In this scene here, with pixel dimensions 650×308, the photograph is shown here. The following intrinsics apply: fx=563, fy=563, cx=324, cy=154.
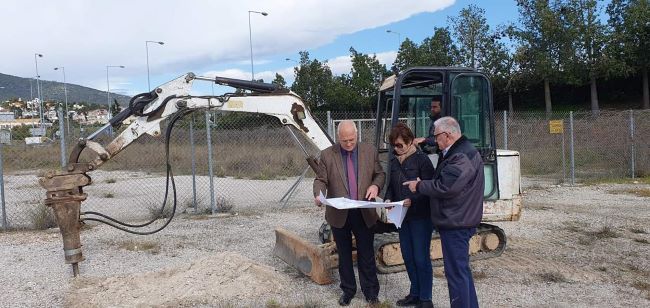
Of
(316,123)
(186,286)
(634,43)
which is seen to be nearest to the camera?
(186,286)

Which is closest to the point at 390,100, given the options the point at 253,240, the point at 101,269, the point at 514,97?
the point at 253,240

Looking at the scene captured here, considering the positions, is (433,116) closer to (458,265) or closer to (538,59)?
(458,265)

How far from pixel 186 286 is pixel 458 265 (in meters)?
3.04

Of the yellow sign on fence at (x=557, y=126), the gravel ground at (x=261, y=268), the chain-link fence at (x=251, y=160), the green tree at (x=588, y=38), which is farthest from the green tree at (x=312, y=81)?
the gravel ground at (x=261, y=268)

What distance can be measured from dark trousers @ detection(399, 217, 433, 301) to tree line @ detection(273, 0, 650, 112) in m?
28.5

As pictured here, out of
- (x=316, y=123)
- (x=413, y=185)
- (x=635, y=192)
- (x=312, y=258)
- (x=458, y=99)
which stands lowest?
(x=635, y=192)

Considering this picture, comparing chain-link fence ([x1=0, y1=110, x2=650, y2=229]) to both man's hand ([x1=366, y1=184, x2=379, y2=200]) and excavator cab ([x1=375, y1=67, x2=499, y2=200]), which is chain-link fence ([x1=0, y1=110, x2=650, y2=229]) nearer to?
excavator cab ([x1=375, y1=67, x2=499, y2=200])

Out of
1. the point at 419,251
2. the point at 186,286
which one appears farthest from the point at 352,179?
the point at 186,286

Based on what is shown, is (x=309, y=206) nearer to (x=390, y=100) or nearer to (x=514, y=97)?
A: (x=390, y=100)

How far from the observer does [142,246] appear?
28.3 ft

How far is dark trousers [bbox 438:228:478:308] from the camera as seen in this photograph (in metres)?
4.53

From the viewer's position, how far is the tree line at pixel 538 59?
34469 mm

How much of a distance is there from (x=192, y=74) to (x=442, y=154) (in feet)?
10.8

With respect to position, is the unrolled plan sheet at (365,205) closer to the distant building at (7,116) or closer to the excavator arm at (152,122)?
the excavator arm at (152,122)
